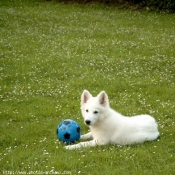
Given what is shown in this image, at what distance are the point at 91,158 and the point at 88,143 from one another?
2.49ft

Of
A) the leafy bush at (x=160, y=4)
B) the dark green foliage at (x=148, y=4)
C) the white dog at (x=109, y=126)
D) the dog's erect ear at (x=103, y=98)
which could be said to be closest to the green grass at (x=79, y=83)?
the white dog at (x=109, y=126)

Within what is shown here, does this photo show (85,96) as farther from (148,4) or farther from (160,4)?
(148,4)

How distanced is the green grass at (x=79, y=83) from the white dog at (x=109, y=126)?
0.62 ft

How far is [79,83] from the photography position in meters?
11.7

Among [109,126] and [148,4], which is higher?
[148,4]

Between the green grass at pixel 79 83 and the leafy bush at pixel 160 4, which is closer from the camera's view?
the green grass at pixel 79 83

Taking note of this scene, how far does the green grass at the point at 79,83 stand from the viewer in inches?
247

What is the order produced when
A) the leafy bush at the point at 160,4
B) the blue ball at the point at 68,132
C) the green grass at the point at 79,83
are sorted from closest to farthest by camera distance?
1. the green grass at the point at 79,83
2. the blue ball at the point at 68,132
3. the leafy bush at the point at 160,4

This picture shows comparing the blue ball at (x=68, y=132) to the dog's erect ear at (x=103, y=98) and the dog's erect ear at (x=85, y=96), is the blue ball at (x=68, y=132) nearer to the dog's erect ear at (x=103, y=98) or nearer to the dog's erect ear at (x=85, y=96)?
the dog's erect ear at (x=85, y=96)

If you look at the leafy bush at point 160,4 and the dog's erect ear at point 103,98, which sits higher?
the leafy bush at point 160,4

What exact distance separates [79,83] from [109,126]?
4680mm

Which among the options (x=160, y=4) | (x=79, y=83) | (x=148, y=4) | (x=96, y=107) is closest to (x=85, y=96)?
(x=96, y=107)

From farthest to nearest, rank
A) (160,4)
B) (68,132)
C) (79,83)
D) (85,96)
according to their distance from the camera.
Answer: (160,4), (79,83), (85,96), (68,132)

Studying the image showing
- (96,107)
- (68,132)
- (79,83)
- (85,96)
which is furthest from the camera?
(79,83)
